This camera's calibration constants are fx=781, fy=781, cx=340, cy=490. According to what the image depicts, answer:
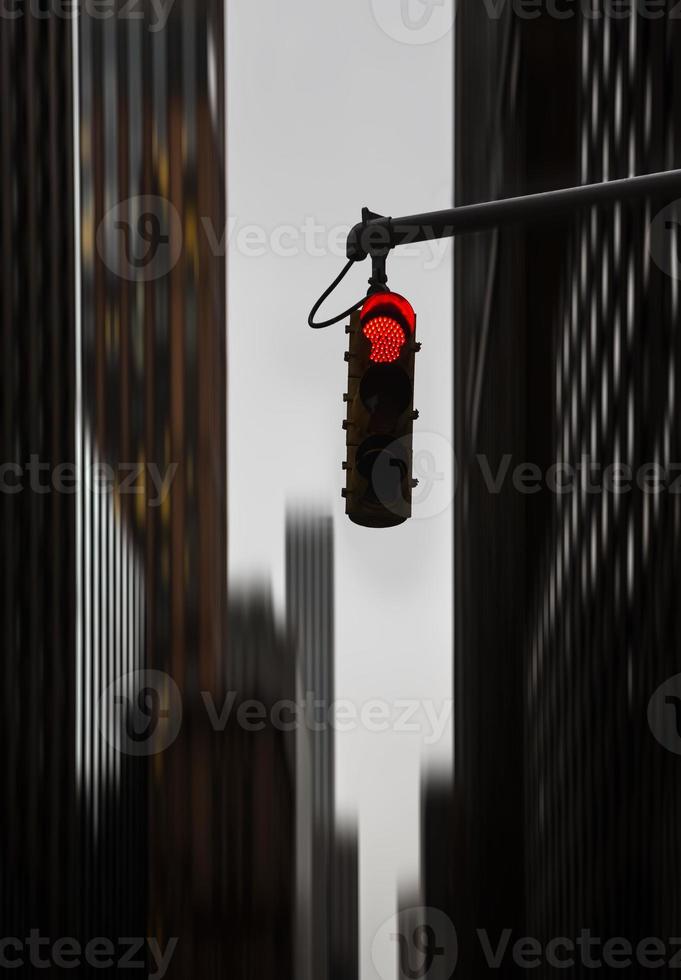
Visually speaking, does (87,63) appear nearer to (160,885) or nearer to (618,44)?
(618,44)

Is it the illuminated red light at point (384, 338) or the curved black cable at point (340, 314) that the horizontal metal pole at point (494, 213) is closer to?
the curved black cable at point (340, 314)

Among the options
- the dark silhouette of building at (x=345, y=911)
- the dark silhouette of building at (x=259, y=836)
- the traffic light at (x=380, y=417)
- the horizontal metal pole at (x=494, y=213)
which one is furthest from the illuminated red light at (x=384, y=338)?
the dark silhouette of building at (x=345, y=911)

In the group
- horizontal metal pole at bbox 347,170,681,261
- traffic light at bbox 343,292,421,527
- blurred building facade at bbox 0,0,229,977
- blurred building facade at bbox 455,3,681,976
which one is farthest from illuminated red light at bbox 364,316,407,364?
blurred building facade at bbox 0,0,229,977

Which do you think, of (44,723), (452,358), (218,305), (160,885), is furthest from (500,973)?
(218,305)

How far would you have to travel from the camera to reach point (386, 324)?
3.55 meters

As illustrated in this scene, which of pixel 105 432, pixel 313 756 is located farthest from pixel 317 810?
pixel 105 432

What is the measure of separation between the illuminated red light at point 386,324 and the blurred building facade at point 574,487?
2599 millimetres

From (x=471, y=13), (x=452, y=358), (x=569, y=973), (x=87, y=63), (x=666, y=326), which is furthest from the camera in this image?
(x=452, y=358)

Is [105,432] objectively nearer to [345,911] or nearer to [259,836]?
[259,836]

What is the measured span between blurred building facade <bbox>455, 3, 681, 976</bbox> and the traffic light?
2724 millimetres

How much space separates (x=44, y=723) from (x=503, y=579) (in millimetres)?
11378

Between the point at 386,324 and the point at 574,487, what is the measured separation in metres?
11.2

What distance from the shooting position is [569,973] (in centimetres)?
1312

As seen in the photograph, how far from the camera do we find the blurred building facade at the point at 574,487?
33.8 feet
